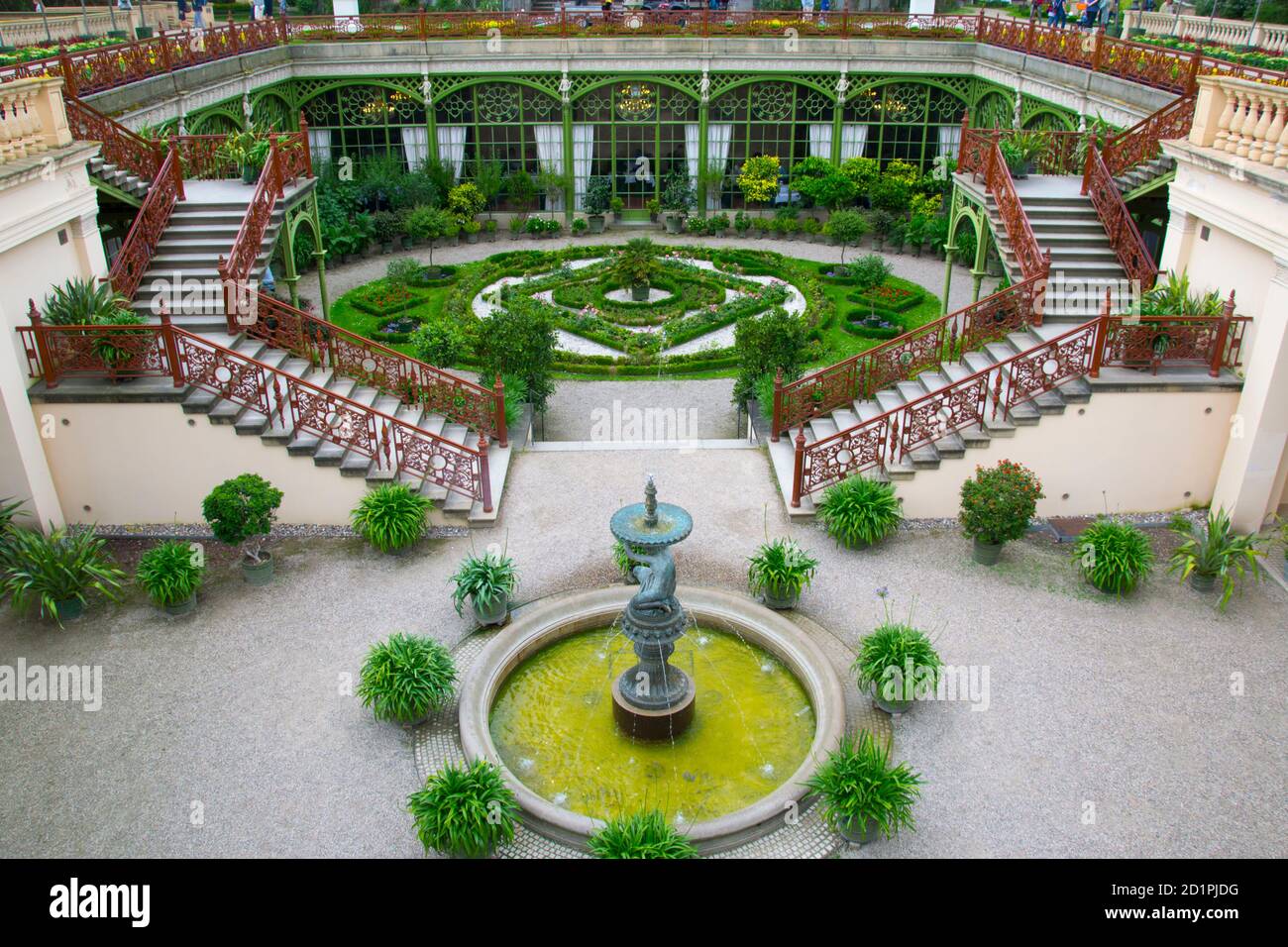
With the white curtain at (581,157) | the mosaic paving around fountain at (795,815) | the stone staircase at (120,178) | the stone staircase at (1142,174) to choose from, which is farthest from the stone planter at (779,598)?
the white curtain at (581,157)

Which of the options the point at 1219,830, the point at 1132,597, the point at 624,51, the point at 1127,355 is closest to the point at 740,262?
the point at 624,51

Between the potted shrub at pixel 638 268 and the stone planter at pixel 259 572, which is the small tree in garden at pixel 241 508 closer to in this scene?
the stone planter at pixel 259 572

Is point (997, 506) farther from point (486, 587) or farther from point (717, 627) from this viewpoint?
point (486, 587)

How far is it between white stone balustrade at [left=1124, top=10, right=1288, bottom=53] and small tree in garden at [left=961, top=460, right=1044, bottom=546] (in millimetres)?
14917

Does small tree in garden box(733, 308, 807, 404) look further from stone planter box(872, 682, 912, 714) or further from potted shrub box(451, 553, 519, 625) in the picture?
stone planter box(872, 682, 912, 714)

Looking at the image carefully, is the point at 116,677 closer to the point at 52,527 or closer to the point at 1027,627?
the point at 52,527

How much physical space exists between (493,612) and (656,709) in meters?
2.39

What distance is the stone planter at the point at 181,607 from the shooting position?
447 inches

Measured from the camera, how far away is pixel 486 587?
35.9ft

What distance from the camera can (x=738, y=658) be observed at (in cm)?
1084

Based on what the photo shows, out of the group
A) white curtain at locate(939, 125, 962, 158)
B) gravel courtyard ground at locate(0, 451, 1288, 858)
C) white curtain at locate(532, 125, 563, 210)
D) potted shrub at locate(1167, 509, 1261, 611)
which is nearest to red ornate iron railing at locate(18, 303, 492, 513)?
gravel courtyard ground at locate(0, 451, 1288, 858)

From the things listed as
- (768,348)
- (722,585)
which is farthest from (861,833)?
(768,348)

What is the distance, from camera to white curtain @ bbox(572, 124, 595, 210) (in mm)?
28297
